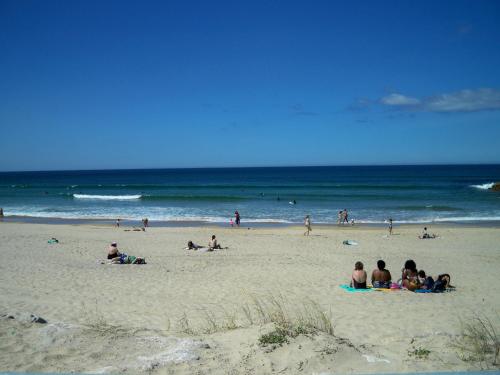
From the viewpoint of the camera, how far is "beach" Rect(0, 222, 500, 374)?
4.15m

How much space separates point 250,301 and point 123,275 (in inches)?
179

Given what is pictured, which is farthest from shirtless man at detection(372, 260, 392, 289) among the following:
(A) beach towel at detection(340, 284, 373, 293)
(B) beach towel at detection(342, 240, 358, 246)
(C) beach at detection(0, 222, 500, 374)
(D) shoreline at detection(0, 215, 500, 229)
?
(D) shoreline at detection(0, 215, 500, 229)

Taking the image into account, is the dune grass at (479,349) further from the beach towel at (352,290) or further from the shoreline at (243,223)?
the shoreline at (243,223)

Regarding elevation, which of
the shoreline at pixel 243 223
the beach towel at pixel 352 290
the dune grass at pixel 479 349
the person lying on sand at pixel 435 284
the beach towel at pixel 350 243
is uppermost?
the dune grass at pixel 479 349

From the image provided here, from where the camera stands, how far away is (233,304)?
8508mm

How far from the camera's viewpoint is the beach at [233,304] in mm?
4152

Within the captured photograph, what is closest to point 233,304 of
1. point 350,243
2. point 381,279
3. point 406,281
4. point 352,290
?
point 352,290

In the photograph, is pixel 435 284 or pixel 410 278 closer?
pixel 435 284

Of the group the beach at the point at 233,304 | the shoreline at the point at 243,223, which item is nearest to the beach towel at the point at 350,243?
the beach at the point at 233,304

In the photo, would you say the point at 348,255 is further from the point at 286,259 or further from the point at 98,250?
the point at 98,250

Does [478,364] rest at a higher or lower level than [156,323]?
higher

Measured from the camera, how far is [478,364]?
3832 mm

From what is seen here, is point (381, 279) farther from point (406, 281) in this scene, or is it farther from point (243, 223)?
point (243, 223)

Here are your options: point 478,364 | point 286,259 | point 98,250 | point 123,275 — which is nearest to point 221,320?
point 478,364
